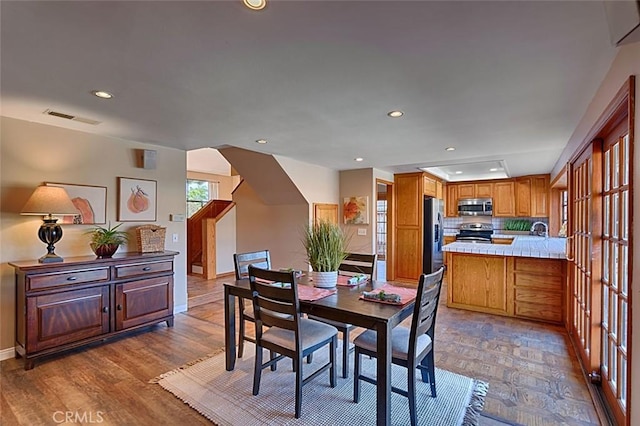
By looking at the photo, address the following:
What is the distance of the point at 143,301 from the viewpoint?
3.48 metres

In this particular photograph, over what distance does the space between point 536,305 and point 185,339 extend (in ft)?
13.5

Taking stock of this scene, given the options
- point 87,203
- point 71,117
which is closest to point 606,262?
point 71,117

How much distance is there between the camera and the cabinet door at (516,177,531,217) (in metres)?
6.45

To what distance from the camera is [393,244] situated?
6453mm

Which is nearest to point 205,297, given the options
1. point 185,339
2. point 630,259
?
point 185,339

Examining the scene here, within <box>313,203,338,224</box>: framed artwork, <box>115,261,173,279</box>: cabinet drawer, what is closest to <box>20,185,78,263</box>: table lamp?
<box>115,261,173,279</box>: cabinet drawer

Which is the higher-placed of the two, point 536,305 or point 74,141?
point 74,141

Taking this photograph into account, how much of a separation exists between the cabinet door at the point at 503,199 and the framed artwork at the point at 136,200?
651 centimetres

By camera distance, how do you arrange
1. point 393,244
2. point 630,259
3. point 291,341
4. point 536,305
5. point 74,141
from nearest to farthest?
1. point 630,259
2. point 291,341
3. point 74,141
4. point 536,305
5. point 393,244

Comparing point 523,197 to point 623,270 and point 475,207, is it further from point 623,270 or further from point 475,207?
point 623,270

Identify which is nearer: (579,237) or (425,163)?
(579,237)

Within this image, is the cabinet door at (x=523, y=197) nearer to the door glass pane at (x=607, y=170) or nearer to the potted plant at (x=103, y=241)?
the door glass pane at (x=607, y=170)

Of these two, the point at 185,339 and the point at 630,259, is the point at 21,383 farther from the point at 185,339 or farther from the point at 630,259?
the point at 630,259

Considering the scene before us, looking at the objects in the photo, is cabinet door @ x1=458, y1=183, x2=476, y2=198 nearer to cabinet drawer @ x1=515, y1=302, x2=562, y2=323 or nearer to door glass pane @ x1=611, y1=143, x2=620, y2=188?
cabinet drawer @ x1=515, y1=302, x2=562, y2=323
